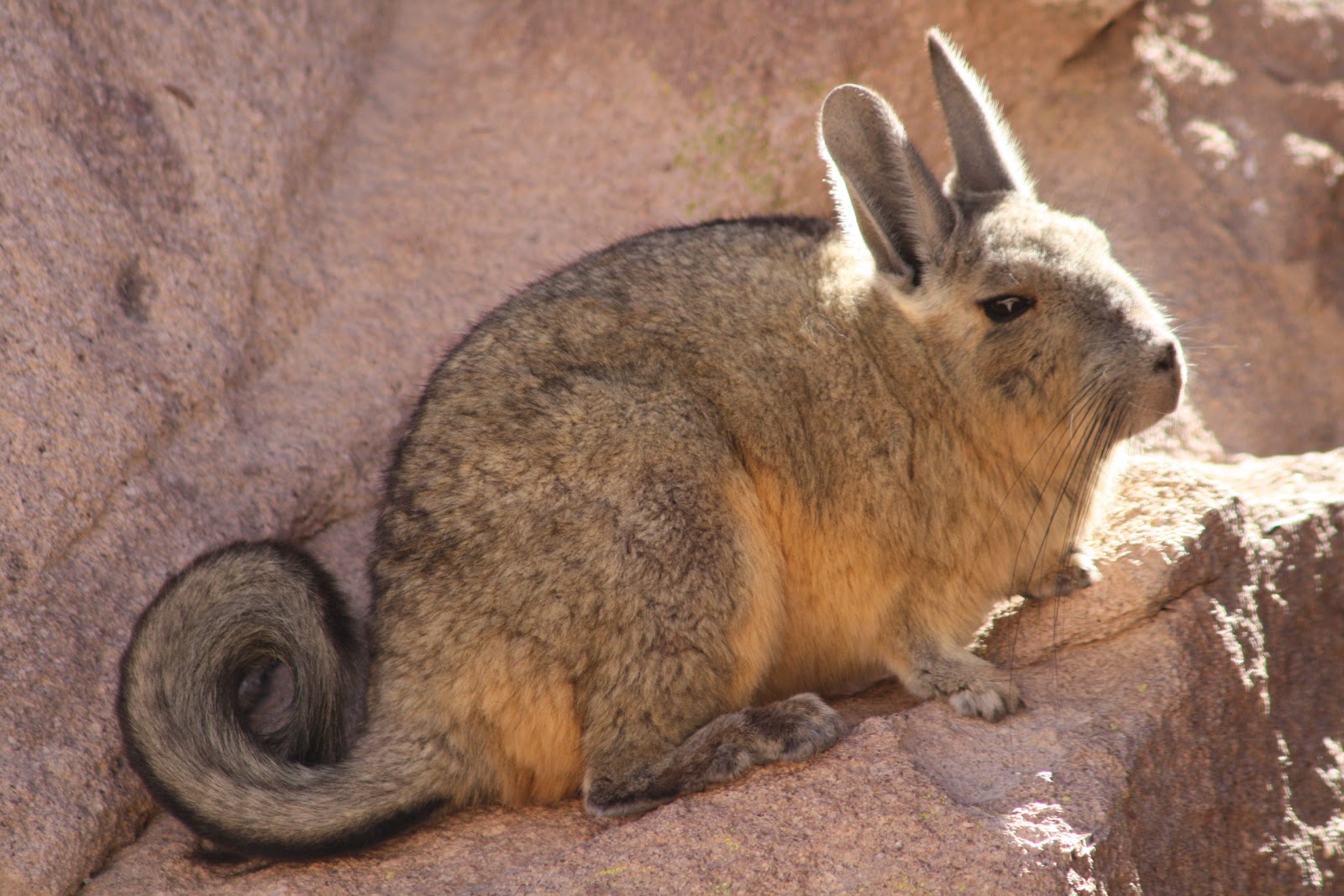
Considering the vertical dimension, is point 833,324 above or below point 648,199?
below

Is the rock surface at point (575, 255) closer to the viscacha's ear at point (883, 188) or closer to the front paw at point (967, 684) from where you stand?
the front paw at point (967, 684)

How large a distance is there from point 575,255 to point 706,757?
3139 millimetres

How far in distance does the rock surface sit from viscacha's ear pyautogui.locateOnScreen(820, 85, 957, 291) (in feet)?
4.64

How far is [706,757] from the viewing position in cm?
399

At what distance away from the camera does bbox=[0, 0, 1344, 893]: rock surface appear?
390 centimetres

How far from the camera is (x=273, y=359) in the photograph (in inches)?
223

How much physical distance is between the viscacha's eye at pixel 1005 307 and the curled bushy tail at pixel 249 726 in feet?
8.00

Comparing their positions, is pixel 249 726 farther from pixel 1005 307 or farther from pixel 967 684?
pixel 1005 307

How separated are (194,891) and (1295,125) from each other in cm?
670

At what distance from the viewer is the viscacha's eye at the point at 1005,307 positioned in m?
4.36

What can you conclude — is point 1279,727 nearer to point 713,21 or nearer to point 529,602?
point 529,602

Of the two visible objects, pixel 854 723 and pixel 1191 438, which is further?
pixel 1191 438

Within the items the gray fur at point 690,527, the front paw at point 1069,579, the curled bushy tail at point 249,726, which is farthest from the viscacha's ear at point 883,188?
the curled bushy tail at point 249,726

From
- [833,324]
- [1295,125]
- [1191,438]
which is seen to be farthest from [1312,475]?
[1295,125]
